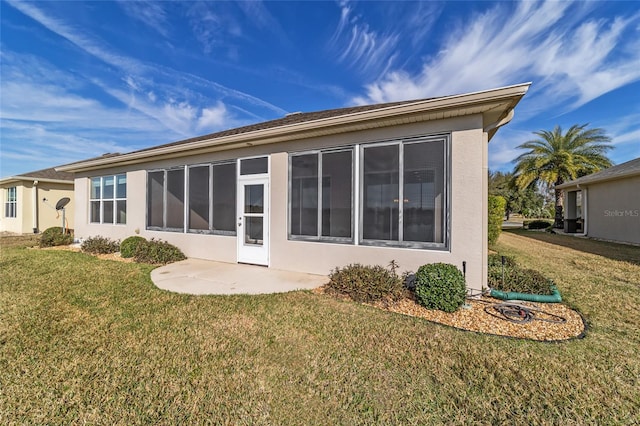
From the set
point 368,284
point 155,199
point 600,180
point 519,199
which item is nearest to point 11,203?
point 155,199

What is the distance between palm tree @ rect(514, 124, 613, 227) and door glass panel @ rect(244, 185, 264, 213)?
19153mm

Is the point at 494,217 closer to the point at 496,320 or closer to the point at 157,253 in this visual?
the point at 496,320

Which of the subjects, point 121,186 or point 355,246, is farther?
point 121,186

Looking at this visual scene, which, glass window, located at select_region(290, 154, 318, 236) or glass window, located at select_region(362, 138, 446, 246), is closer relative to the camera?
glass window, located at select_region(362, 138, 446, 246)

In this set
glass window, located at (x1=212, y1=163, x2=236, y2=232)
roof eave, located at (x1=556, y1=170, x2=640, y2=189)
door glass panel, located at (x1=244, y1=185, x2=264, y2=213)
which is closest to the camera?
door glass panel, located at (x1=244, y1=185, x2=264, y2=213)

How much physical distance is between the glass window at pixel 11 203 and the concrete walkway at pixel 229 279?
52.9 ft

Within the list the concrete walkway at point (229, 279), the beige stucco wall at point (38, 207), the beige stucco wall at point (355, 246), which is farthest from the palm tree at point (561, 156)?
the beige stucco wall at point (38, 207)

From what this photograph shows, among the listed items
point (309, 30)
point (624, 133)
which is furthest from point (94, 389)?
point (624, 133)

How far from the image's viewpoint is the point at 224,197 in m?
7.38

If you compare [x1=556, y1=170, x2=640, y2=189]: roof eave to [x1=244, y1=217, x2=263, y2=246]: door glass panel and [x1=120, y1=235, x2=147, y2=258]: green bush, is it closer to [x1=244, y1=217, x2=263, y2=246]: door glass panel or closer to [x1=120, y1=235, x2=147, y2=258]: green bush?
[x1=244, y1=217, x2=263, y2=246]: door glass panel

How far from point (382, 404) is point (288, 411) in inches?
29.7

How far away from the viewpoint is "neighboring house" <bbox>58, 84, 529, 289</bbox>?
180 inches

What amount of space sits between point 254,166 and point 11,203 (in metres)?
18.8

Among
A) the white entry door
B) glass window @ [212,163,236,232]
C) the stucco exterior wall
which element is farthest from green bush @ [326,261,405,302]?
the stucco exterior wall
